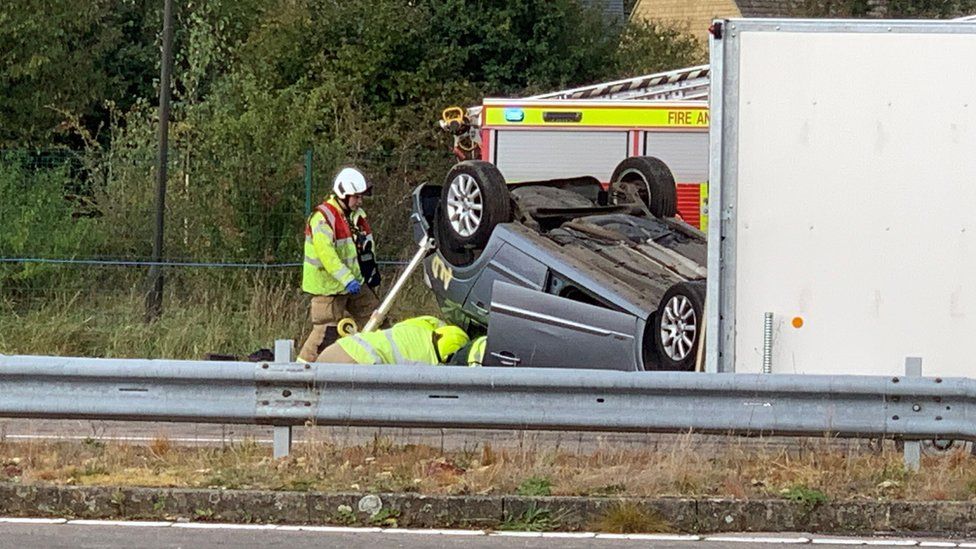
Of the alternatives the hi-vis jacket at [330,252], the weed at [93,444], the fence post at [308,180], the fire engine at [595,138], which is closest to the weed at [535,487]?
the weed at [93,444]

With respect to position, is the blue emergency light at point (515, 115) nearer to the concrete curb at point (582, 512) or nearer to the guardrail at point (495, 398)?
the guardrail at point (495, 398)

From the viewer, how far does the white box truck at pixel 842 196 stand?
339 inches

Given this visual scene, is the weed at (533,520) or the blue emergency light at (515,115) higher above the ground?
the blue emergency light at (515,115)

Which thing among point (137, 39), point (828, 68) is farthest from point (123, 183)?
point (137, 39)

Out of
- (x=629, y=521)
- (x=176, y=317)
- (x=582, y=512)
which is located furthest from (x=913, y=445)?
(x=176, y=317)

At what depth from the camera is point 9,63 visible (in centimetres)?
2086

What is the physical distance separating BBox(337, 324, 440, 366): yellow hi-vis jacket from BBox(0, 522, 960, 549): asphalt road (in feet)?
11.0

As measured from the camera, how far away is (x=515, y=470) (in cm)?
759

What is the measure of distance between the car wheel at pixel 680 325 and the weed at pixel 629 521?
2397mm

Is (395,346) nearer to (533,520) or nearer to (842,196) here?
(842,196)

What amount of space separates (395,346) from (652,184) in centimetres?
272

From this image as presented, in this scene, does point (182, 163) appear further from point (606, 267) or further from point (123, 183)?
point (606, 267)

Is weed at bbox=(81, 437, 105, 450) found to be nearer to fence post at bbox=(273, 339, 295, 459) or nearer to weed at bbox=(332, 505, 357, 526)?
fence post at bbox=(273, 339, 295, 459)

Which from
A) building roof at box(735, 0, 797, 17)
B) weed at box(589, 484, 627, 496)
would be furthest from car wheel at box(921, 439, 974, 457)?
building roof at box(735, 0, 797, 17)
